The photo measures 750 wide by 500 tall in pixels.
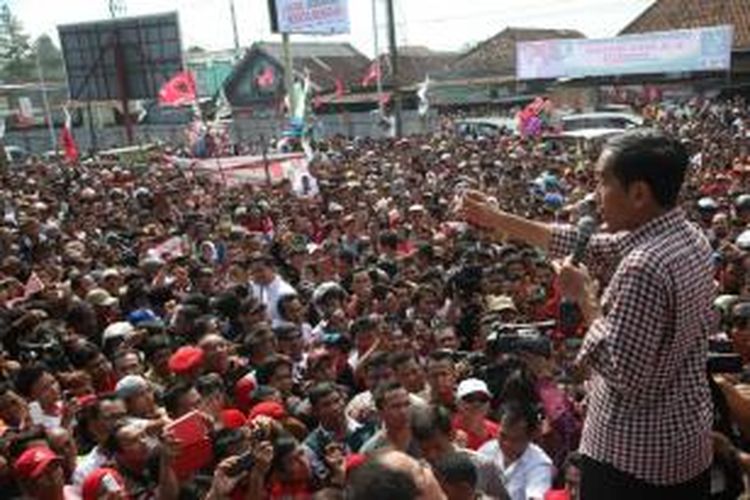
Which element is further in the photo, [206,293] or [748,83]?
[748,83]

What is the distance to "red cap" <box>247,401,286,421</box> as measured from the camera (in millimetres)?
4734

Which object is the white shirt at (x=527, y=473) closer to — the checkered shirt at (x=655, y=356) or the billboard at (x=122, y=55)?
the checkered shirt at (x=655, y=356)

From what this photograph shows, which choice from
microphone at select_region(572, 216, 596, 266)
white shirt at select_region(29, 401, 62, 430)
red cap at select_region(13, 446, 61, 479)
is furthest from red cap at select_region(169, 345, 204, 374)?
microphone at select_region(572, 216, 596, 266)

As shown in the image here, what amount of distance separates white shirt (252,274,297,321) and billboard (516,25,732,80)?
20299mm

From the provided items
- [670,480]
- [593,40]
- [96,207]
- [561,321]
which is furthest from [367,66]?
[670,480]

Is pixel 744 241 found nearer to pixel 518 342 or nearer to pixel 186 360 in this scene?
pixel 518 342

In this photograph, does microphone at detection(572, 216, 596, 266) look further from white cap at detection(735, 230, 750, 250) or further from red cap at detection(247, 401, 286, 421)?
white cap at detection(735, 230, 750, 250)

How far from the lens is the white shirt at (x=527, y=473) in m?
4.11

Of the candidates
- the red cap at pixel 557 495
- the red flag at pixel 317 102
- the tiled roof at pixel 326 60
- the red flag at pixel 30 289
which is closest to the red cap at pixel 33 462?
the red cap at pixel 557 495

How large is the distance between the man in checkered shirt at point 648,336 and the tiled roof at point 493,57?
35513 mm

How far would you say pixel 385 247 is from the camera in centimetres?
1027

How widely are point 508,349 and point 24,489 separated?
101 inches

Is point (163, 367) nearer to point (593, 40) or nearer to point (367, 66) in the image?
point (593, 40)

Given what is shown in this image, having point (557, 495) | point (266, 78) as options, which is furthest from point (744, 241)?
point (266, 78)
